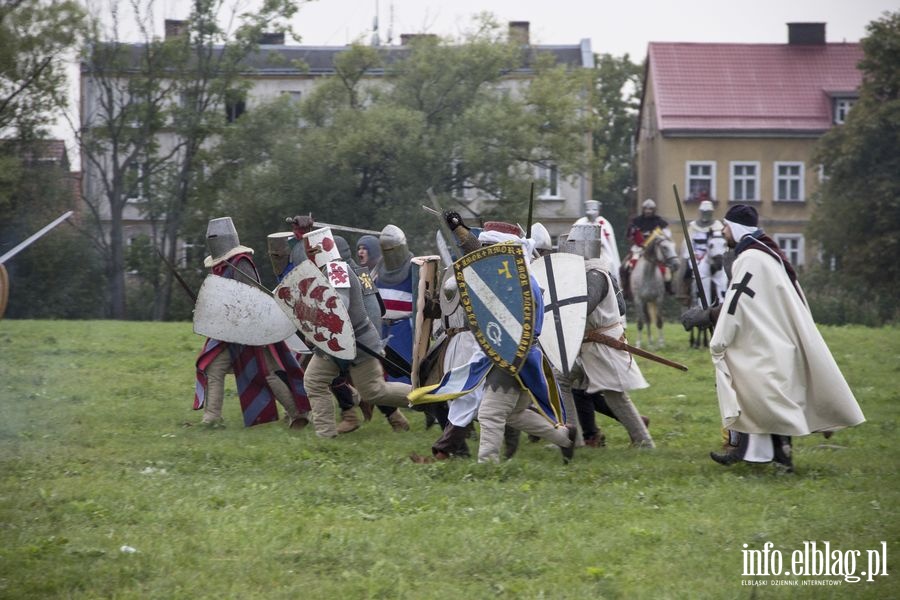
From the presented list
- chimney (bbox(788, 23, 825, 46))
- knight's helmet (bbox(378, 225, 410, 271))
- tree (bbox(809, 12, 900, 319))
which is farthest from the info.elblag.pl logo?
chimney (bbox(788, 23, 825, 46))

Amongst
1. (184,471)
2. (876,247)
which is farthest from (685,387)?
(876,247)

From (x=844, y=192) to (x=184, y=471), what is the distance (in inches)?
1179

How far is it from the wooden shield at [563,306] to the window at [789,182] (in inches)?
1476

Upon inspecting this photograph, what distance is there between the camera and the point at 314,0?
34.4 metres

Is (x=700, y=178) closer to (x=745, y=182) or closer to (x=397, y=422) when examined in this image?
(x=745, y=182)

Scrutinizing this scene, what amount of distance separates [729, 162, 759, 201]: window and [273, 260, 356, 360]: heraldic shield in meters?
37.0

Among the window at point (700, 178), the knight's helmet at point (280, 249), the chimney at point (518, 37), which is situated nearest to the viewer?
the knight's helmet at point (280, 249)

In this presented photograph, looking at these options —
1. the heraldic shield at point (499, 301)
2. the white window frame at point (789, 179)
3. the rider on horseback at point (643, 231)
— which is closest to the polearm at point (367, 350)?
the heraldic shield at point (499, 301)

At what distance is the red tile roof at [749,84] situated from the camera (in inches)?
1751

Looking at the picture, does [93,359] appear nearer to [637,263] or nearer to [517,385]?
[637,263]

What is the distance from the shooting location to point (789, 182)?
45.0 m

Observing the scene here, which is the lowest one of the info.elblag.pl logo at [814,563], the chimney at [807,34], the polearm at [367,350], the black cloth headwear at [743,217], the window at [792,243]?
the window at [792,243]

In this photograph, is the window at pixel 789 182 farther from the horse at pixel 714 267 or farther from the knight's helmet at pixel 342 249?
the knight's helmet at pixel 342 249

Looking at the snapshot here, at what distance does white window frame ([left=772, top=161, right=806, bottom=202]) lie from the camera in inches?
1767
